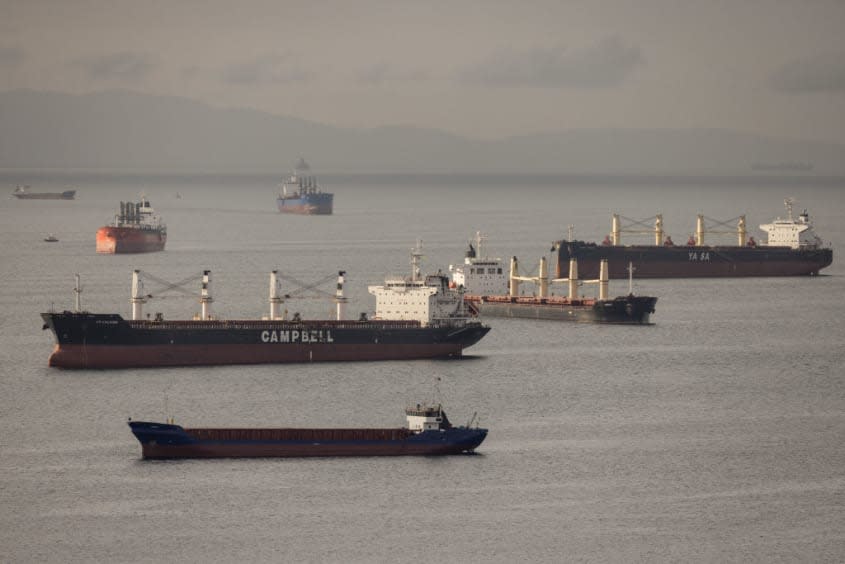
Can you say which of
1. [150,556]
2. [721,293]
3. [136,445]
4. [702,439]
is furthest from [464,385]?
[721,293]

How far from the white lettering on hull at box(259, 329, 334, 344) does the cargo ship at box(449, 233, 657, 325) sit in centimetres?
2429

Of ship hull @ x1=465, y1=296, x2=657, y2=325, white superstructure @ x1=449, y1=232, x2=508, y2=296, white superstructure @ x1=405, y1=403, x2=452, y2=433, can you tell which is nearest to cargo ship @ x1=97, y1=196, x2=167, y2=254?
white superstructure @ x1=449, y1=232, x2=508, y2=296

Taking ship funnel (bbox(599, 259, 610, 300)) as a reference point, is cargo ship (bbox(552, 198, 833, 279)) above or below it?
Result: above

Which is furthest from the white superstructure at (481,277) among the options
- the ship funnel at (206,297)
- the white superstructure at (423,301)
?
the ship funnel at (206,297)

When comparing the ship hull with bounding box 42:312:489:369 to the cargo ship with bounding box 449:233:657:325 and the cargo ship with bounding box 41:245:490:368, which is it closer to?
the cargo ship with bounding box 41:245:490:368

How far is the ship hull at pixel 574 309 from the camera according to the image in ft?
359

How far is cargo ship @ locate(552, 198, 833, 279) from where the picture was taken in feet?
460

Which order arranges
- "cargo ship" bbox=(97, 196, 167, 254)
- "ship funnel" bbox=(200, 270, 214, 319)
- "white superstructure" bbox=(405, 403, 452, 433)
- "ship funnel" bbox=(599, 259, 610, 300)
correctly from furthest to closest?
"cargo ship" bbox=(97, 196, 167, 254) → "ship funnel" bbox=(599, 259, 610, 300) → "ship funnel" bbox=(200, 270, 214, 319) → "white superstructure" bbox=(405, 403, 452, 433)

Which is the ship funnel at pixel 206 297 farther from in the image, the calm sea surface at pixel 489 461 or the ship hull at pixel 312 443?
the ship hull at pixel 312 443

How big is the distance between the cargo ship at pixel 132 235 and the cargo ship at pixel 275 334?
274ft

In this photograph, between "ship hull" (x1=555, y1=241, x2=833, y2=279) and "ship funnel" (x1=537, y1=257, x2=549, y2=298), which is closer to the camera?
"ship funnel" (x1=537, y1=257, x2=549, y2=298)

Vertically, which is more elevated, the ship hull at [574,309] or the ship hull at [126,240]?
the ship hull at [126,240]

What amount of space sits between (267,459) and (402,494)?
7484 millimetres

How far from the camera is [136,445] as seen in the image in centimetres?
6650
